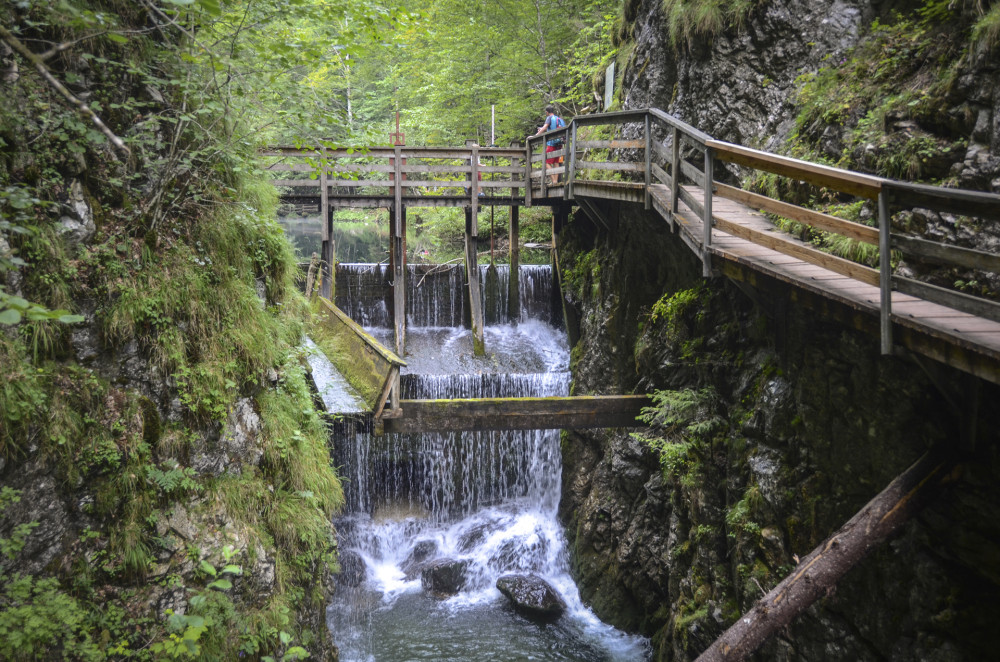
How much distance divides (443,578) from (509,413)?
3297mm

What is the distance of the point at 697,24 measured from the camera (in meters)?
7.58

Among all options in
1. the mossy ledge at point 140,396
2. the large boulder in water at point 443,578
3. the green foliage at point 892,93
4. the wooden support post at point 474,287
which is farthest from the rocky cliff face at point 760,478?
the mossy ledge at point 140,396

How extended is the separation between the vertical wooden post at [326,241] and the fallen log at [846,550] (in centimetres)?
897

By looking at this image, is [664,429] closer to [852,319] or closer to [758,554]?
[758,554]

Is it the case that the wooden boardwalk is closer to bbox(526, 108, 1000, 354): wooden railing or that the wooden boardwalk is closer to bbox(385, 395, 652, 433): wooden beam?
bbox(526, 108, 1000, 354): wooden railing

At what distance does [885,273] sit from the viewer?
332 centimetres

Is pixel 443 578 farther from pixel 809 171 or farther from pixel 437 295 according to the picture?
pixel 809 171

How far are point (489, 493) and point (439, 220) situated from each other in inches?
392

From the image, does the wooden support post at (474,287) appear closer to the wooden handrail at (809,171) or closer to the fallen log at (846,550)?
the wooden handrail at (809,171)

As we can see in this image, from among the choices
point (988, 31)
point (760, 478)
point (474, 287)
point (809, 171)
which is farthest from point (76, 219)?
point (474, 287)

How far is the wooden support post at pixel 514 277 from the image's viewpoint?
39.7ft

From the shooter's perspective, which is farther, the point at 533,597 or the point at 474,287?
the point at 474,287

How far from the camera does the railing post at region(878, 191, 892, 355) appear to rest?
3316 millimetres

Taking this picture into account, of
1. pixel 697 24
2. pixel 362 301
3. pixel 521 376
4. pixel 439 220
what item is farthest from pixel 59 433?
pixel 439 220
